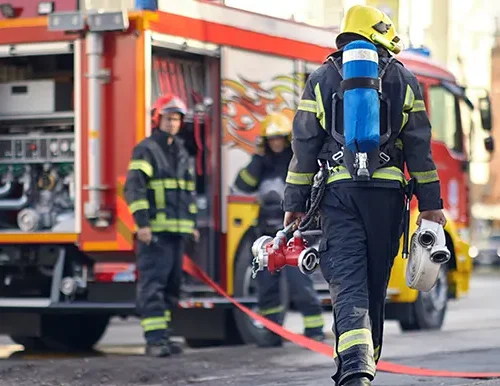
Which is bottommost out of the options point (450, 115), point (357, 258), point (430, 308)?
point (430, 308)

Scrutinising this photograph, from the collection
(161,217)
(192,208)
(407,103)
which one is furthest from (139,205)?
(407,103)

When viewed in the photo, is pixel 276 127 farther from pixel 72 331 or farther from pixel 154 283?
pixel 72 331

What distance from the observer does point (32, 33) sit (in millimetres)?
10320

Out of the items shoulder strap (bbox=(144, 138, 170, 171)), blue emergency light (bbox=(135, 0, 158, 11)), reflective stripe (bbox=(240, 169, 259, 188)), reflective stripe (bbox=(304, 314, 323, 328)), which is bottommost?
reflective stripe (bbox=(304, 314, 323, 328))

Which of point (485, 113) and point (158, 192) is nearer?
point (158, 192)

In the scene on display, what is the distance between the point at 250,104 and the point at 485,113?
3.44 m

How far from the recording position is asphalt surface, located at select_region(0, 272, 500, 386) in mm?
8141

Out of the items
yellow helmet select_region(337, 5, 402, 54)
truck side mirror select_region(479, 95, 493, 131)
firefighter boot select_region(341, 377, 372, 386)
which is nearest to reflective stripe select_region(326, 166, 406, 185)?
yellow helmet select_region(337, 5, 402, 54)

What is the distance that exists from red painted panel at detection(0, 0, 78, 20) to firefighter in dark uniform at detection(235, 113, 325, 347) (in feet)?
5.69

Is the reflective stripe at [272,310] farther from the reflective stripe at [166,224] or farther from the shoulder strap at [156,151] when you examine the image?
the shoulder strap at [156,151]

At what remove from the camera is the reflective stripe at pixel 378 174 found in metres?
6.33

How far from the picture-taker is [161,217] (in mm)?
9875

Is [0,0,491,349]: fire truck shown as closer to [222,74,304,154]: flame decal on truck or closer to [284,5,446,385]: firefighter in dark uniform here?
[222,74,304,154]: flame decal on truck

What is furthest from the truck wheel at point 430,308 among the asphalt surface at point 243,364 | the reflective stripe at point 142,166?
the reflective stripe at point 142,166
